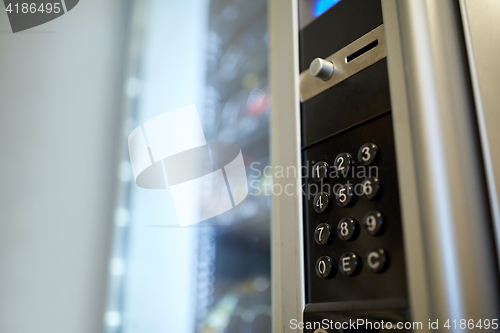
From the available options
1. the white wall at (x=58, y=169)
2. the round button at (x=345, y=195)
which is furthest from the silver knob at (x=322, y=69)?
the white wall at (x=58, y=169)

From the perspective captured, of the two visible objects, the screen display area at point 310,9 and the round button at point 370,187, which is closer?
the round button at point 370,187

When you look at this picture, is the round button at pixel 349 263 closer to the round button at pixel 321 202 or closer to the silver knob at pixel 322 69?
the round button at pixel 321 202

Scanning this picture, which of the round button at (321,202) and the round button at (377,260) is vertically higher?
the round button at (321,202)

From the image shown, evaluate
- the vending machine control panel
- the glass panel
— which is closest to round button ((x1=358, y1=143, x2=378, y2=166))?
the vending machine control panel

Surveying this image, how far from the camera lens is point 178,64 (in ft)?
3.76

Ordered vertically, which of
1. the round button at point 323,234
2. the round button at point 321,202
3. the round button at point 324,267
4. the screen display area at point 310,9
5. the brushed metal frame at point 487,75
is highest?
the screen display area at point 310,9

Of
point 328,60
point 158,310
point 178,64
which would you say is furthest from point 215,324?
point 328,60

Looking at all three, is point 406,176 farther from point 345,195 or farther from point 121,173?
point 121,173

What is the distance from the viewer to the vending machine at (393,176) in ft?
0.87

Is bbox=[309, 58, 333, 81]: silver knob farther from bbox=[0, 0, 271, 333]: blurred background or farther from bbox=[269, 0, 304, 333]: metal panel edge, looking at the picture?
bbox=[0, 0, 271, 333]: blurred background

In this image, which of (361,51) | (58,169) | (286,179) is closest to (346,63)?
(361,51)

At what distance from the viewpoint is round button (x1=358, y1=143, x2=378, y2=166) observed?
31 centimetres

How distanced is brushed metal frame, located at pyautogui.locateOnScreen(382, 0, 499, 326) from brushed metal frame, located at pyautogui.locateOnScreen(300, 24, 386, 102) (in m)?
0.02

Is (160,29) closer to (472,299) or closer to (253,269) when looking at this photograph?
(253,269)
